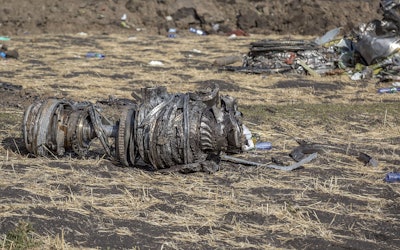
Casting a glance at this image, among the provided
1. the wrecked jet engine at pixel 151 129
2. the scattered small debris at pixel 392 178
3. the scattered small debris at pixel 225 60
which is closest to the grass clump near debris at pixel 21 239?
the wrecked jet engine at pixel 151 129

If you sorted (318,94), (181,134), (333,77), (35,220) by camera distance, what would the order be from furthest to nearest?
1. (333,77)
2. (318,94)
3. (181,134)
4. (35,220)

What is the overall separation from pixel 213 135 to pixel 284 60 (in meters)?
6.43

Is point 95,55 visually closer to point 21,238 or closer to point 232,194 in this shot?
point 232,194

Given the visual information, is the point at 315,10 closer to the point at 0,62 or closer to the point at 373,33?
the point at 373,33

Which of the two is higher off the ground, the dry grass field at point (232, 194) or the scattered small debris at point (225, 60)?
the scattered small debris at point (225, 60)

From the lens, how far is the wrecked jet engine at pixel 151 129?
5.76 metres

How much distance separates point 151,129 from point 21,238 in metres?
1.74

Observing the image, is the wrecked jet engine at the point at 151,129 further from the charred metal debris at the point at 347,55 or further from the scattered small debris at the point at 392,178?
the charred metal debris at the point at 347,55

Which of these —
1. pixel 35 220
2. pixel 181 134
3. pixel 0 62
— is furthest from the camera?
pixel 0 62

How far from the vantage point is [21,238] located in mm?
4277

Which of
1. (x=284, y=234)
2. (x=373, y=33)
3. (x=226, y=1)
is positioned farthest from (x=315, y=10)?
(x=284, y=234)

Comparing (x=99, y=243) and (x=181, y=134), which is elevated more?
(x=181, y=134)

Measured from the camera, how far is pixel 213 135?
19.1ft

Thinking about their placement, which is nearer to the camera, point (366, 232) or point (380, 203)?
point (366, 232)
